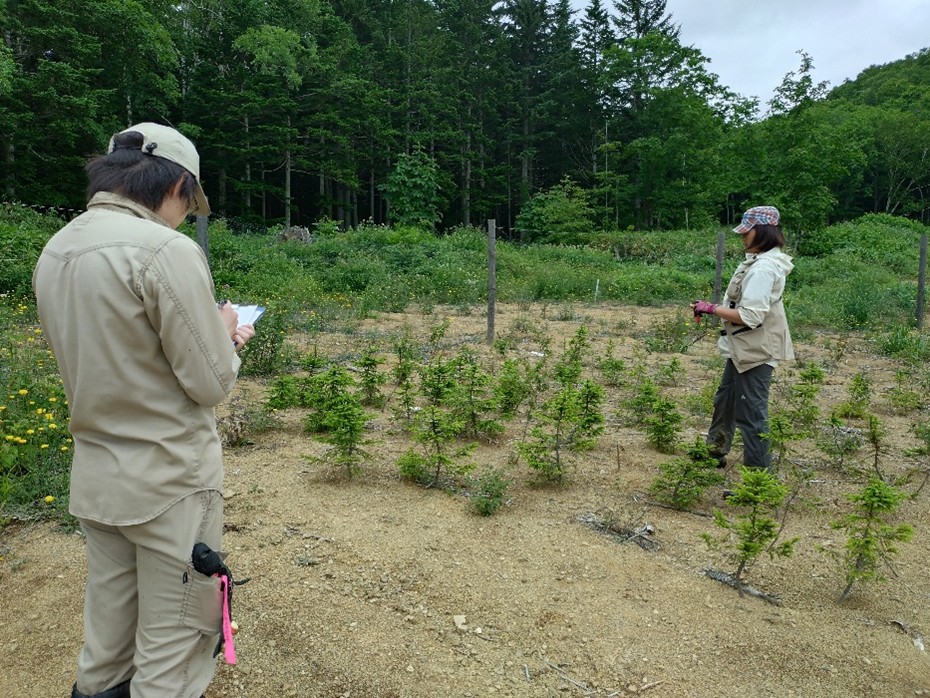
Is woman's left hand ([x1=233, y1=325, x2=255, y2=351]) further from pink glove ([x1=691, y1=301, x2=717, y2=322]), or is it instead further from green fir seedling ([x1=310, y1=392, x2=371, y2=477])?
pink glove ([x1=691, y1=301, x2=717, y2=322])

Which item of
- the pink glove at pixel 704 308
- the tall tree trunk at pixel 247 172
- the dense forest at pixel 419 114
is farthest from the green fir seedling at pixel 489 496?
the tall tree trunk at pixel 247 172

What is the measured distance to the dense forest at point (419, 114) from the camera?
2106 cm

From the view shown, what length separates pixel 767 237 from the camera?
4.06 meters

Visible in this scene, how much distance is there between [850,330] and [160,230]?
12099mm

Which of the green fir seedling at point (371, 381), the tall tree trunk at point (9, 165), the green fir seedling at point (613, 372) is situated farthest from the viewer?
the tall tree trunk at point (9, 165)

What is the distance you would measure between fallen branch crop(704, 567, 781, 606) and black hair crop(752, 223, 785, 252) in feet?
6.57

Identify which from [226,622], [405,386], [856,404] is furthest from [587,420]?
[226,622]

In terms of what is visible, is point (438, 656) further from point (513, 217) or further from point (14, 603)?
point (513, 217)

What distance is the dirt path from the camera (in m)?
2.53

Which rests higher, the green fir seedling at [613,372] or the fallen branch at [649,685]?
the green fir seedling at [613,372]

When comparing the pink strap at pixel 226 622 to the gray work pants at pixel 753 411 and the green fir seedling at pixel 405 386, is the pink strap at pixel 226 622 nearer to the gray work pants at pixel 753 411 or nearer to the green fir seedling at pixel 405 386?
the green fir seedling at pixel 405 386

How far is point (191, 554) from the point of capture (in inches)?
65.7

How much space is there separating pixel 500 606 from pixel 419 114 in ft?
109

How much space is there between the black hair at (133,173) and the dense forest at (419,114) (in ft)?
70.3
